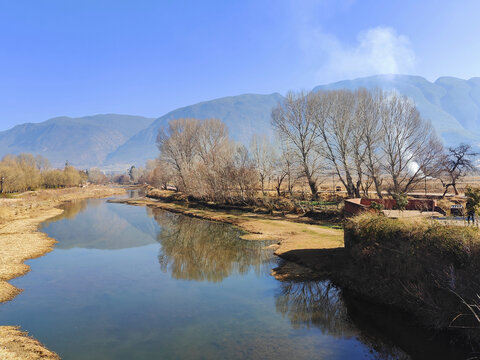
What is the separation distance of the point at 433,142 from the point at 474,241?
124ft

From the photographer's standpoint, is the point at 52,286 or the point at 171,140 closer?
the point at 52,286

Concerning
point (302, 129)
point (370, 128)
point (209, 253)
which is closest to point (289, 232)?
point (209, 253)

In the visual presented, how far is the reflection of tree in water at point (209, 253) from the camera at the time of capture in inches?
812

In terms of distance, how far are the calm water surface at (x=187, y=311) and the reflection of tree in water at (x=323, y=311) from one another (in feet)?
0.14

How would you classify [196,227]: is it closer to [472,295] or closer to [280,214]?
[280,214]

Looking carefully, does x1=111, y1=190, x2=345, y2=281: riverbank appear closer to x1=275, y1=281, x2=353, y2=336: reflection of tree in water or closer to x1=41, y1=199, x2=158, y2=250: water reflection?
x1=275, y1=281, x2=353, y2=336: reflection of tree in water

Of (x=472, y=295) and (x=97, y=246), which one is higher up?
(x=472, y=295)

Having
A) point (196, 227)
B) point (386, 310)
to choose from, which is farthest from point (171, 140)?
point (386, 310)

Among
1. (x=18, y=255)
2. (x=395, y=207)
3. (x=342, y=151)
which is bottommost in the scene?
(x=18, y=255)

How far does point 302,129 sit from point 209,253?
27173mm

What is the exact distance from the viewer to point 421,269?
12.1 meters

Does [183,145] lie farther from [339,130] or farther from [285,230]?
[285,230]

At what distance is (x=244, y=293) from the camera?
16.5 metres

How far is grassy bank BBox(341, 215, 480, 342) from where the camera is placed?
10.3 meters
